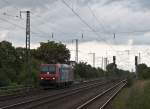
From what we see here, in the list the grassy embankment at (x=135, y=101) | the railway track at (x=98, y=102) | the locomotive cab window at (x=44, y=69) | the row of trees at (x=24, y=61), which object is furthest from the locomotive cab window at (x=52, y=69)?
the grassy embankment at (x=135, y=101)

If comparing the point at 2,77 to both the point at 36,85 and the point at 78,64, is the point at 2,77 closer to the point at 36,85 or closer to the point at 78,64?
the point at 36,85

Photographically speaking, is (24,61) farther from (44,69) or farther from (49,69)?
(49,69)

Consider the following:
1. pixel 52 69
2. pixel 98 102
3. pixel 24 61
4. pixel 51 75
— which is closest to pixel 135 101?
pixel 98 102

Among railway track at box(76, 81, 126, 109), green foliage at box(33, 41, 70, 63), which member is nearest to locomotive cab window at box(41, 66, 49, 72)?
railway track at box(76, 81, 126, 109)

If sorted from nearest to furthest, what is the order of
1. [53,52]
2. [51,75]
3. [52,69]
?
1. [51,75]
2. [52,69]
3. [53,52]

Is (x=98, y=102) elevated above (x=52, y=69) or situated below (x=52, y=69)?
below

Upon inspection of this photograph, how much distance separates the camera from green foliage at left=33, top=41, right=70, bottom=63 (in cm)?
10418

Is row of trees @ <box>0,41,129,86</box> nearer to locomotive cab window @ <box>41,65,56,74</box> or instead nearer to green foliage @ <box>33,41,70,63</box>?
green foliage @ <box>33,41,70,63</box>

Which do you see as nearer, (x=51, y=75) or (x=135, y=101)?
(x=135, y=101)

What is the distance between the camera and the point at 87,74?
124375 millimetres

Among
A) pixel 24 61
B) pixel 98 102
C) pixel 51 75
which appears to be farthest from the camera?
pixel 24 61

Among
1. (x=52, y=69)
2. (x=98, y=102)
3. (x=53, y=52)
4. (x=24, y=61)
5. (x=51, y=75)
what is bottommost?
(x=98, y=102)

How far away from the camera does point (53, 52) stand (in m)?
107

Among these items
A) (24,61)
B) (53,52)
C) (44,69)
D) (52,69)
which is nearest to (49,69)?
(52,69)
